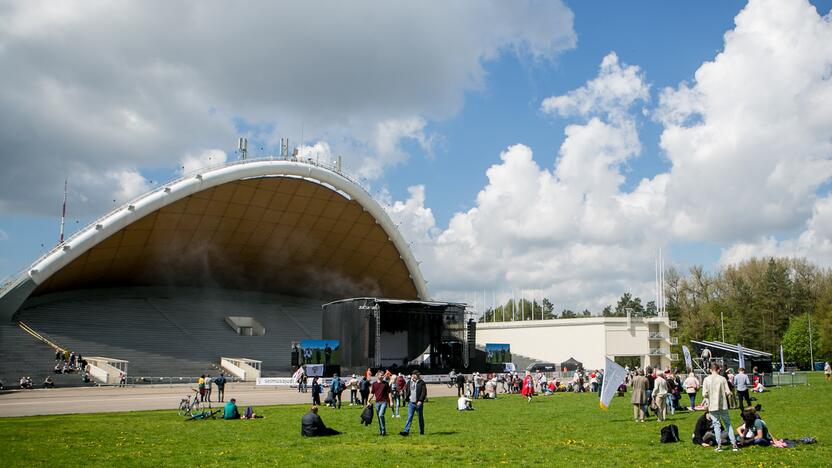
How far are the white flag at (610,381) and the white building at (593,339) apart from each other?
42.9 m

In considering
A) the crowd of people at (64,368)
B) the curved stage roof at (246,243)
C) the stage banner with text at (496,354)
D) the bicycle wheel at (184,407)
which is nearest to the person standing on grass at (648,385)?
the bicycle wheel at (184,407)

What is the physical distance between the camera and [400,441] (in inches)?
492

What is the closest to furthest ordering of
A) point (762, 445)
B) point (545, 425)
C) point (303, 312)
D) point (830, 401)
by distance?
point (762, 445) → point (545, 425) → point (830, 401) → point (303, 312)

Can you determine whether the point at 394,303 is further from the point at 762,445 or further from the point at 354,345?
the point at 762,445

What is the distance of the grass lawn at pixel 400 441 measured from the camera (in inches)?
395

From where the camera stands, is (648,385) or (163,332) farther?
(163,332)

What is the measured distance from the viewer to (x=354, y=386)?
2325 centimetres

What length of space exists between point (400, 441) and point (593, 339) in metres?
48.2

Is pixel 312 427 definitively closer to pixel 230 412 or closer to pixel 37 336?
pixel 230 412

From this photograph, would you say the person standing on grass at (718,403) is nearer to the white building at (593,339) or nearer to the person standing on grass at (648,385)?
the person standing on grass at (648,385)

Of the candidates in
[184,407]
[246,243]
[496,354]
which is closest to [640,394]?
[184,407]

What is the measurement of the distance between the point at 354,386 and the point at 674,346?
55.9 m

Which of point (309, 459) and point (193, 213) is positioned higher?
point (193, 213)

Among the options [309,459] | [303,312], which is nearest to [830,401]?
[309,459]
